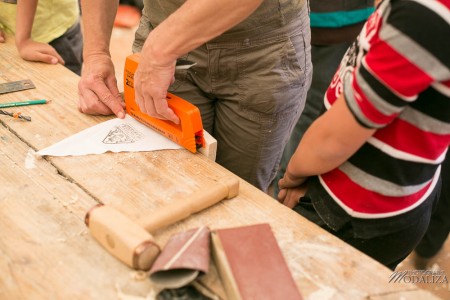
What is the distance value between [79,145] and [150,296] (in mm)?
503

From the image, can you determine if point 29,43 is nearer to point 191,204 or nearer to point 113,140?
point 113,140

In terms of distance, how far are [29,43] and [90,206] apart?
864 millimetres

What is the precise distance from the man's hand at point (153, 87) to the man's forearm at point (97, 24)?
337mm

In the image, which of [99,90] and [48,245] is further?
A: [99,90]

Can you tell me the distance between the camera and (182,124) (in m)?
1.15

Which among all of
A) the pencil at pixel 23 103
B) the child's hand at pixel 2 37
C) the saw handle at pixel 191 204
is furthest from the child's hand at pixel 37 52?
the saw handle at pixel 191 204

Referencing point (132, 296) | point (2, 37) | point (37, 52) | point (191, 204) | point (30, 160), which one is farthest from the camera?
point (2, 37)

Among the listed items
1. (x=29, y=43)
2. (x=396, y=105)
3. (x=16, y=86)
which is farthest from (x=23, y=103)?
(x=396, y=105)

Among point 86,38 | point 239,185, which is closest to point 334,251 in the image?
point 239,185

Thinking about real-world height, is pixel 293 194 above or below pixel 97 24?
below

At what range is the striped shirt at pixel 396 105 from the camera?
2.50 ft

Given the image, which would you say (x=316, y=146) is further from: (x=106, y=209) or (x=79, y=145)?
(x=79, y=145)

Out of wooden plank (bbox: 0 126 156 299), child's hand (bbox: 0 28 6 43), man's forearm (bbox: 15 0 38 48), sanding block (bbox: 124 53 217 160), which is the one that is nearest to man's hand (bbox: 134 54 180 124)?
sanding block (bbox: 124 53 217 160)

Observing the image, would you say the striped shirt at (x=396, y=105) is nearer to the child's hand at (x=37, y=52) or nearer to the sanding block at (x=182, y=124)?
the sanding block at (x=182, y=124)
